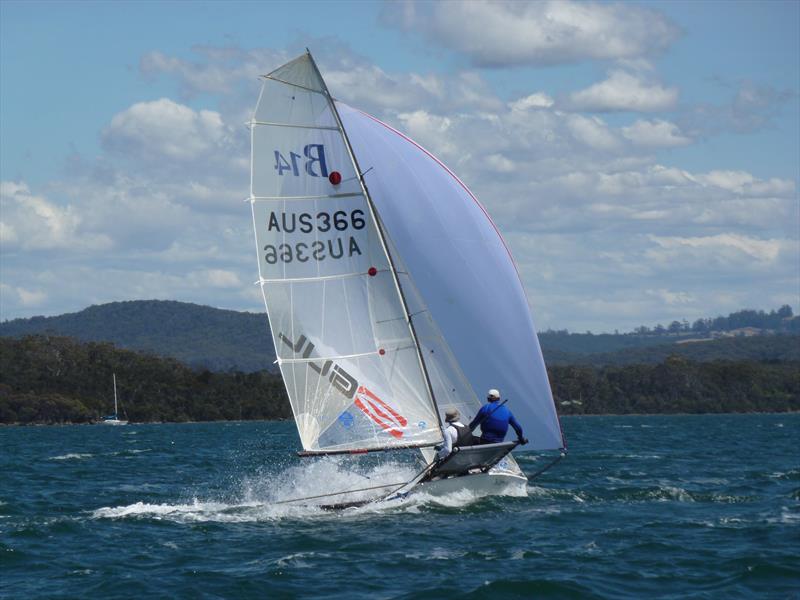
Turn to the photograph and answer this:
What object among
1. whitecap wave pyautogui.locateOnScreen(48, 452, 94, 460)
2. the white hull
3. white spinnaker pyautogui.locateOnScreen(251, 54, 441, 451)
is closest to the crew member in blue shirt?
the white hull

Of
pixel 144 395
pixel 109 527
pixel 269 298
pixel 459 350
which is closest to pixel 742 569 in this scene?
pixel 459 350

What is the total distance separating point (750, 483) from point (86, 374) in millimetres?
110297

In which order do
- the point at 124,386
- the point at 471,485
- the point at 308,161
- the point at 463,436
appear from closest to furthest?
the point at 308,161, the point at 463,436, the point at 471,485, the point at 124,386

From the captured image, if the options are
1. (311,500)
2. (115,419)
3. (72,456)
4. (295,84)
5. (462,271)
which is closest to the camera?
(295,84)

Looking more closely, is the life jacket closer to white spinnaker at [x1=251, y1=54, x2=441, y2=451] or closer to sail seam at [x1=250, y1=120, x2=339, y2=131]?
white spinnaker at [x1=251, y1=54, x2=441, y2=451]

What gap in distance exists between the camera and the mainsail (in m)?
22.1

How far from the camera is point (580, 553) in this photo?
1905cm

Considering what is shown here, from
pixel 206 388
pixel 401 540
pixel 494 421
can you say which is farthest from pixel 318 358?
pixel 206 388

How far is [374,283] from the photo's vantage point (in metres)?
22.6

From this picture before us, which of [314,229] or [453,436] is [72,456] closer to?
[314,229]

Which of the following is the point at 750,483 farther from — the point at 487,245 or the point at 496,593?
the point at 496,593

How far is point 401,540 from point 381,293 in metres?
4.53

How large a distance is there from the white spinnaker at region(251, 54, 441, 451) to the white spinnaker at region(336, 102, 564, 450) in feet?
2.55

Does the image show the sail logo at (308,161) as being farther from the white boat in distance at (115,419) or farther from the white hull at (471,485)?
the white boat in distance at (115,419)
